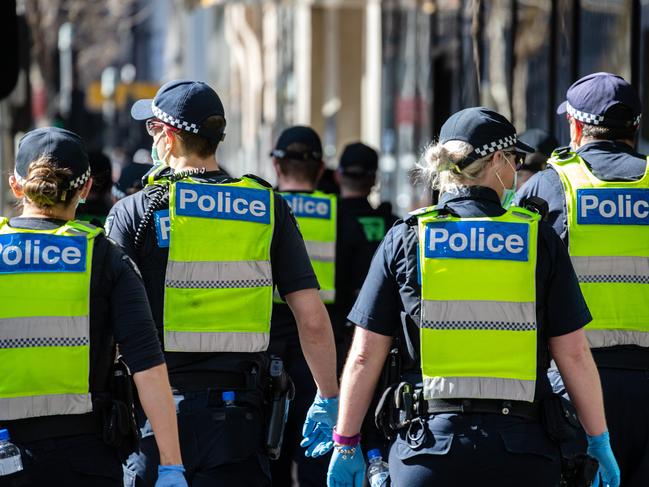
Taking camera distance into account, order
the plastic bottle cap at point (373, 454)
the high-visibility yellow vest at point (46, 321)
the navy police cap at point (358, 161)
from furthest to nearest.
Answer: the navy police cap at point (358, 161) → the plastic bottle cap at point (373, 454) → the high-visibility yellow vest at point (46, 321)

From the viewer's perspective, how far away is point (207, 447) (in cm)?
455

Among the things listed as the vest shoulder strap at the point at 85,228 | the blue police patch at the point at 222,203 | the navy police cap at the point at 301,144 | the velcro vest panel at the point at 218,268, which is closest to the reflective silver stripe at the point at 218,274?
the velcro vest panel at the point at 218,268

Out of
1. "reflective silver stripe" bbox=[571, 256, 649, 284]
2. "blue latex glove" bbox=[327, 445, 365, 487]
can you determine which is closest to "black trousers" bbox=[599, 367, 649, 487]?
"reflective silver stripe" bbox=[571, 256, 649, 284]

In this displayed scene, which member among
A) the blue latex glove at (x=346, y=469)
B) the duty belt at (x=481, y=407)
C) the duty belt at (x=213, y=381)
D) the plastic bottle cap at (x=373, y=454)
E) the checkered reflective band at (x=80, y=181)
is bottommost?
the plastic bottle cap at (x=373, y=454)

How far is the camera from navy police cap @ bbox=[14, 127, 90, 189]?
416 cm

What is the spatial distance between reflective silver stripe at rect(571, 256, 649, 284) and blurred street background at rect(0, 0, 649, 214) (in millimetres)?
779

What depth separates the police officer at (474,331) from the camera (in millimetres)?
4113

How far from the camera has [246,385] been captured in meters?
4.70

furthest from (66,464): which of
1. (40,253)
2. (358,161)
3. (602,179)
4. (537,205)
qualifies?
(358,161)

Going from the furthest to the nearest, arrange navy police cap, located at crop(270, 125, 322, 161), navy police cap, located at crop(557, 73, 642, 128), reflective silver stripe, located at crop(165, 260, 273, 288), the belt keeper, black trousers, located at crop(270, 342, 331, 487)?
navy police cap, located at crop(270, 125, 322, 161) → black trousers, located at crop(270, 342, 331, 487) → navy police cap, located at crop(557, 73, 642, 128) → reflective silver stripe, located at crop(165, 260, 273, 288) → the belt keeper

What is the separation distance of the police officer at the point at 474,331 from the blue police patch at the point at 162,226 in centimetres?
82

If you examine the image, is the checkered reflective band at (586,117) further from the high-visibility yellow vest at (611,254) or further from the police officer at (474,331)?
the police officer at (474,331)

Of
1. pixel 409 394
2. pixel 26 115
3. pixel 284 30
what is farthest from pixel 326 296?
pixel 284 30

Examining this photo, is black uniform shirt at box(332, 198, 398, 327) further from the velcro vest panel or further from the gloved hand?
the velcro vest panel
